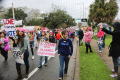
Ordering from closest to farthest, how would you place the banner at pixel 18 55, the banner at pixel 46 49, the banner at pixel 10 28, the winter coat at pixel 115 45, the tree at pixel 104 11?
the winter coat at pixel 115 45
the banner at pixel 18 55
the banner at pixel 46 49
the banner at pixel 10 28
the tree at pixel 104 11

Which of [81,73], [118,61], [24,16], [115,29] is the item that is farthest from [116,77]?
[24,16]

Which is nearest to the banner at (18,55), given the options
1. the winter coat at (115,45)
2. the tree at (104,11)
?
the winter coat at (115,45)

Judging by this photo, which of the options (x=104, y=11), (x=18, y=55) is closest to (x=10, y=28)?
(x=18, y=55)

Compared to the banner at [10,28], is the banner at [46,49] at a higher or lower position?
lower

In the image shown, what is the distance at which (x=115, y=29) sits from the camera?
4617mm

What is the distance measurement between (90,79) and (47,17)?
29.6m

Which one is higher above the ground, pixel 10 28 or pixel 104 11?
pixel 104 11

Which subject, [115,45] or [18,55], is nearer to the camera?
[115,45]

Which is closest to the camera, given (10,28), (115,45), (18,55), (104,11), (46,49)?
(115,45)

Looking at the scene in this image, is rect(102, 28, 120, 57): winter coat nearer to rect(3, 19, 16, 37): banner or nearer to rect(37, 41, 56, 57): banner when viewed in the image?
rect(37, 41, 56, 57): banner

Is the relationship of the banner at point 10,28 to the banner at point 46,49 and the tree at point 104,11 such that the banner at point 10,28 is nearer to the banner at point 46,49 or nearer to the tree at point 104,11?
the banner at point 46,49

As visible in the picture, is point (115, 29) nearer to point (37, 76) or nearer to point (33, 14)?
point (37, 76)

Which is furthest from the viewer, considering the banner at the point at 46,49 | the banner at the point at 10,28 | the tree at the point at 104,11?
the tree at the point at 104,11

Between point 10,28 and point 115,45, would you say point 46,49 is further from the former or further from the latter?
point 115,45
